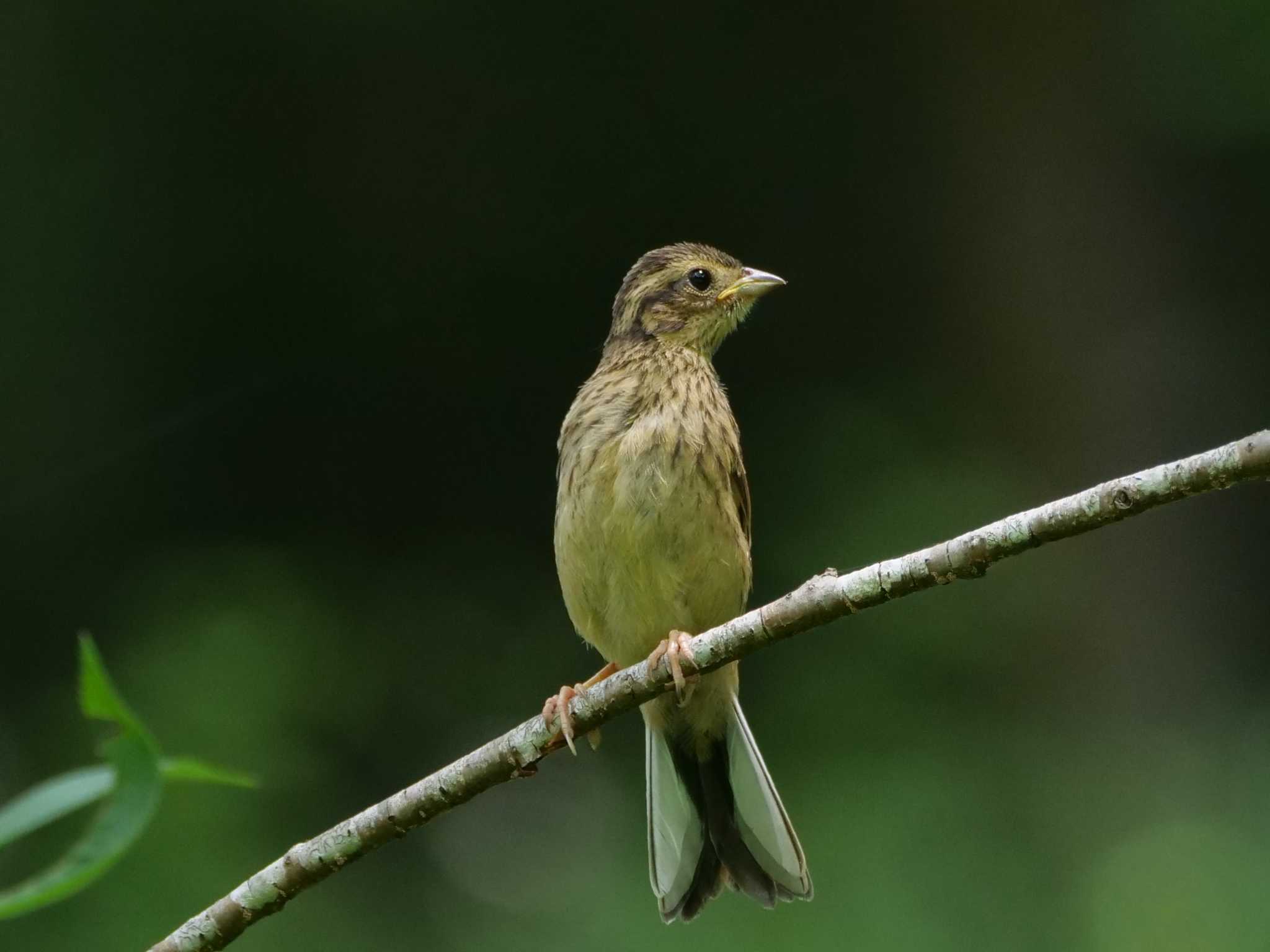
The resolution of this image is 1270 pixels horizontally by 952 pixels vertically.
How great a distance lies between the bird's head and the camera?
5477mm

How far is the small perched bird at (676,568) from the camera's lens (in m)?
4.70

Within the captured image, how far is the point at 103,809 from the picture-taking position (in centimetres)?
180

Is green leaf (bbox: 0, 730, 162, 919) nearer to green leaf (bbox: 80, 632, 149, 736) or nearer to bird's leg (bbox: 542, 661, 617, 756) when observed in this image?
green leaf (bbox: 80, 632, 149, 736)

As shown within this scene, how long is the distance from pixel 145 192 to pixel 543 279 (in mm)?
1882

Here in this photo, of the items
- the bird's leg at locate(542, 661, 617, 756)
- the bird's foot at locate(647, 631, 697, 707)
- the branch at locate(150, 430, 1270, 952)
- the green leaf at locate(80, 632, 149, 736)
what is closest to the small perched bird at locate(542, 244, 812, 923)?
the bird's leg at locate(542, 661, 617, 756)


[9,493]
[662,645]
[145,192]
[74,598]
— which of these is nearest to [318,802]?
[74,598]

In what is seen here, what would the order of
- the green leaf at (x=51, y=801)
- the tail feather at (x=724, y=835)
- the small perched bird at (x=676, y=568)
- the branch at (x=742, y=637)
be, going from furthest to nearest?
the tail feather at (x=724, y=835) < the small perched bird at (x=676, y=568) < the branch at (x=742, y=637) < the green leaf at (x=51, y=801)

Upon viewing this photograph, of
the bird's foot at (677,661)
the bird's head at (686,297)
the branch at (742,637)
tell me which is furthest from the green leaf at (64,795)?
the bird's head at (686,297)

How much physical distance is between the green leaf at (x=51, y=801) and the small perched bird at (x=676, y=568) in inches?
105

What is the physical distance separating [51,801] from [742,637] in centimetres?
179

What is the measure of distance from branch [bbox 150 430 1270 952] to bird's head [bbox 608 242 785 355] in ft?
6.02

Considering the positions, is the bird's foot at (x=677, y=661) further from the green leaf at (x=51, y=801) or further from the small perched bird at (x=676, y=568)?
the green leaf at (x=51, y=801)

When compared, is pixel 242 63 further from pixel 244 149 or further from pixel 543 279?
pixel 543 279

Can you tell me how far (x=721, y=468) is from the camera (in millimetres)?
4855
